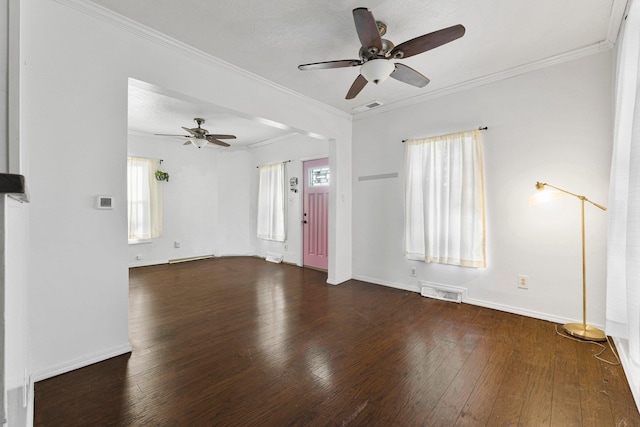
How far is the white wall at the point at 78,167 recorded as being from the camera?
1948 millimetres

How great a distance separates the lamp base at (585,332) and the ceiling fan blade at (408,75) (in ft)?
9.13

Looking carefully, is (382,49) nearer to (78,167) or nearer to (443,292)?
(78,167)

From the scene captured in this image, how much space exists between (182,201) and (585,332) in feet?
22.8

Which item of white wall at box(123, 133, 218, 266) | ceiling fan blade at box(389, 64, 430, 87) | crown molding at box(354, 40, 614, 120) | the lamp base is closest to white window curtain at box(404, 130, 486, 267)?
crown molding at box(354, 40, 614, 120)

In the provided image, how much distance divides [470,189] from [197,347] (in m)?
3.48

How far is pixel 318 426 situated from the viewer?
155 cm

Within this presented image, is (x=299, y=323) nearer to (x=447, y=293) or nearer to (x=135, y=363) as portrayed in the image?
(x=135, y=363)

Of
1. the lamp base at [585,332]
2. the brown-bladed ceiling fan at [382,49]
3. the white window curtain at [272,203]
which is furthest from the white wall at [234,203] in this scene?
the lamp base at [585,332]

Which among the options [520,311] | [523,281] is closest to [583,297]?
[523,281]

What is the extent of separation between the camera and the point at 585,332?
2.59 m

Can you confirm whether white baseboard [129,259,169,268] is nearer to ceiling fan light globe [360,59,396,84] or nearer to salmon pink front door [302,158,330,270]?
salmon pink front door [302,158,330,270]

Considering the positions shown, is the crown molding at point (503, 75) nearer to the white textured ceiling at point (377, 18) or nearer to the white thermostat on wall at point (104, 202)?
the white textured ceiling at point (377, 18)

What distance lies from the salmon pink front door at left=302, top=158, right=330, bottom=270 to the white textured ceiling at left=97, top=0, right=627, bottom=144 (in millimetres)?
2422

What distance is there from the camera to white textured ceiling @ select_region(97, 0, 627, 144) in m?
2.16
